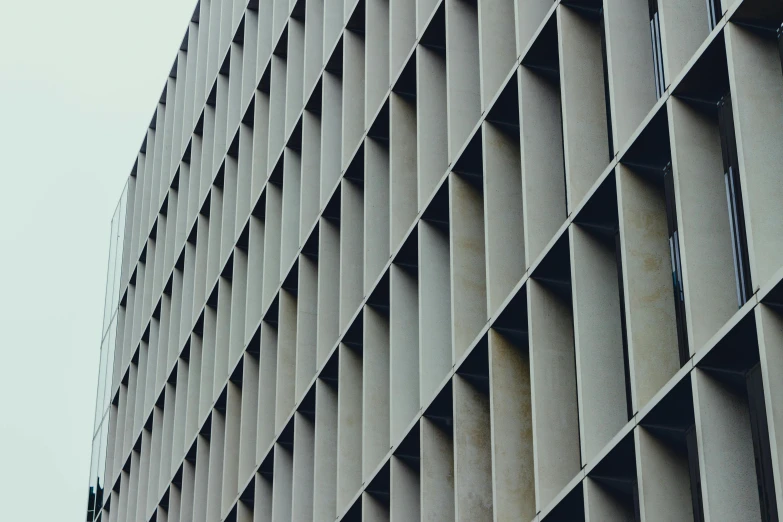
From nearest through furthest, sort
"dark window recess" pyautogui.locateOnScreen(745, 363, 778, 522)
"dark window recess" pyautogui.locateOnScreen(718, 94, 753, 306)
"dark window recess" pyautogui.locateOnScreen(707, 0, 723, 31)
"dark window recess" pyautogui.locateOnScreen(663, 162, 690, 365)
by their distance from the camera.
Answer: "dark window recess" pyautogui.locateOnScreen(745, 363, 778, 522) < "dark window recess" pyautogui.locateOnScreen(718, 94, 753, 306) < "dark window recess" pyautogui.locateOnScreen(707, 0, 723, 31) < "dark window recess" pyautogui.locateOnScreen(663, 162, 690, 365)

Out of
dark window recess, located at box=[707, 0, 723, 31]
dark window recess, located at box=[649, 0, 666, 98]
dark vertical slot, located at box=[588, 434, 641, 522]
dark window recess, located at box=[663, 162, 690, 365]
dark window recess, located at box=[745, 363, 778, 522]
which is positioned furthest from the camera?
dark window recess, located at box=[649, 0, 666, 98]

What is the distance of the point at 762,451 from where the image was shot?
571 inches

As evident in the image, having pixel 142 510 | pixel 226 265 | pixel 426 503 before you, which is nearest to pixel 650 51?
pixel 426 503

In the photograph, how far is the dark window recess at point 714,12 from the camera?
51.8ft

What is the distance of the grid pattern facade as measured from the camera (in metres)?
14.0

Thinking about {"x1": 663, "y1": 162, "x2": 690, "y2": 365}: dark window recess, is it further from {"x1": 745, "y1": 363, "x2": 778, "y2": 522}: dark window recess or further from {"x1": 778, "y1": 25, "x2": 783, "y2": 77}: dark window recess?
{"x1": 778, "y1": 25, "x2": 783, "y2": 77}: dark window recess

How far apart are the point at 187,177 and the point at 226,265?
27.8 ft

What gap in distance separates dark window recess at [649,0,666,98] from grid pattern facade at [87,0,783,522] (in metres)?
0.04

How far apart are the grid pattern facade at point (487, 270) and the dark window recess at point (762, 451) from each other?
0.12 feet

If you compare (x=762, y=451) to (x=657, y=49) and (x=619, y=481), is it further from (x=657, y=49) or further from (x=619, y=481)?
(x=657, y=49)

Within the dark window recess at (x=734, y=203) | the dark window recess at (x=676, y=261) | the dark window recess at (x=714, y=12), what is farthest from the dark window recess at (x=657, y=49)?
the dark window recess at (x=734, y=203)

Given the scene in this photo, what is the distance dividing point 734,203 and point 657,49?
11.4 ft

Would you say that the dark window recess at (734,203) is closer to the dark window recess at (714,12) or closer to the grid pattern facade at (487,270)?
the grid pattern facade at (487,270)

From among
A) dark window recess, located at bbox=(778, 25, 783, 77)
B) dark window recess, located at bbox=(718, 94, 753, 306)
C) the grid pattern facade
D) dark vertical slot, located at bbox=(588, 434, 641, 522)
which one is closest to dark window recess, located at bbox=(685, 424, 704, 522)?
the grid pattern facade
